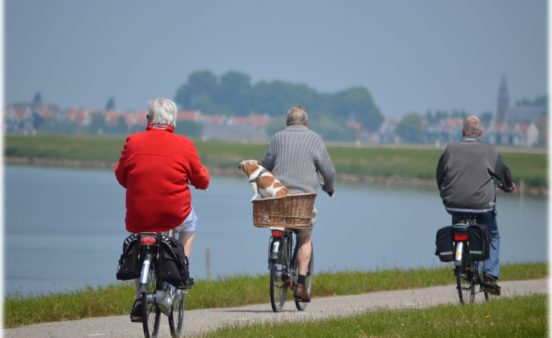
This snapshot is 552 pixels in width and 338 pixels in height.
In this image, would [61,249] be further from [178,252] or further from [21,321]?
[178,252]

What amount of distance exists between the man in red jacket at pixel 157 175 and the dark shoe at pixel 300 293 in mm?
3151

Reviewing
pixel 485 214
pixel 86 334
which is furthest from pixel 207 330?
pixel 485 214

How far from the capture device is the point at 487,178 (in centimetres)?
Result: 1164

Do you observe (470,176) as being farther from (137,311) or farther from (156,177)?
(137,311)

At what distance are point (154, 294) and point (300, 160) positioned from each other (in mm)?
3267

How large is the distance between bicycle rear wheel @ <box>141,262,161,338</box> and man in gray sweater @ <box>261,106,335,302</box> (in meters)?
2.87

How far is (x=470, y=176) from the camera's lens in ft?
38.1

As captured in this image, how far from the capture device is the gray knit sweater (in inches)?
450

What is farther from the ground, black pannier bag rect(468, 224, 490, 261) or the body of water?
black pannier bag rect(468, 224, 490, 261)

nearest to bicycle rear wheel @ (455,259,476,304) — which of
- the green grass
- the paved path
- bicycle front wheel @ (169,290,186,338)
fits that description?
the paved path

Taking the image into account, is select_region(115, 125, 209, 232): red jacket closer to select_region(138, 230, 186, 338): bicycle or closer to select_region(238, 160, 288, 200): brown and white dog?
select_region(138, 230, 186, 338): bicycle

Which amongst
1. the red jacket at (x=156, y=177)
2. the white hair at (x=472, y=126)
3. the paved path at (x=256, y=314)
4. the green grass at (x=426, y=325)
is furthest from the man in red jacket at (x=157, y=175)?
the white hair at (x=472, y=126)

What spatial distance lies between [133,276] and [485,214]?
4413 mm

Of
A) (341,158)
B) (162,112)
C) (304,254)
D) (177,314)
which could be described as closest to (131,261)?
(177,314)
